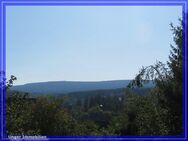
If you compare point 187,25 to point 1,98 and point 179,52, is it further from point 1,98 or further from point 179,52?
point 1,98

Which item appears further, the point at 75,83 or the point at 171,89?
the point at 75,83

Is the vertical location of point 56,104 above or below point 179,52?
below

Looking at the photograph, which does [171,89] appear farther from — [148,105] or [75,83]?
[75,83]

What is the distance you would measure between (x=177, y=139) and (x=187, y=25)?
2.61m

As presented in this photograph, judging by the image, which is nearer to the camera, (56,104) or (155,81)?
(155,81)

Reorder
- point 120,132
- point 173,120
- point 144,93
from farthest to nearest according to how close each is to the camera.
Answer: point 120,132
point 144,93
point 173,120

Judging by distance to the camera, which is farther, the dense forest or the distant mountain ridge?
the distant mountain ridge

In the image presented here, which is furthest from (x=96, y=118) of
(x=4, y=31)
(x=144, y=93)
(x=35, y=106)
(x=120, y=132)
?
(x=4, y=31)

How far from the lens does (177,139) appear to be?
8648mm

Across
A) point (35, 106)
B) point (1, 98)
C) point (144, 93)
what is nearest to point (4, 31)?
point (1, 98)

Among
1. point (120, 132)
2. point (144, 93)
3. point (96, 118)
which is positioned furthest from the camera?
point (96, 118)

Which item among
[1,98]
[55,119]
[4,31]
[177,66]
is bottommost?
[55,119]

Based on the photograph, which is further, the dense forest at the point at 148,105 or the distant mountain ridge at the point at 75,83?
the distant mountain ridge at the point at 75,83

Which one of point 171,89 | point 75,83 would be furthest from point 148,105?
Result: point 75,83
